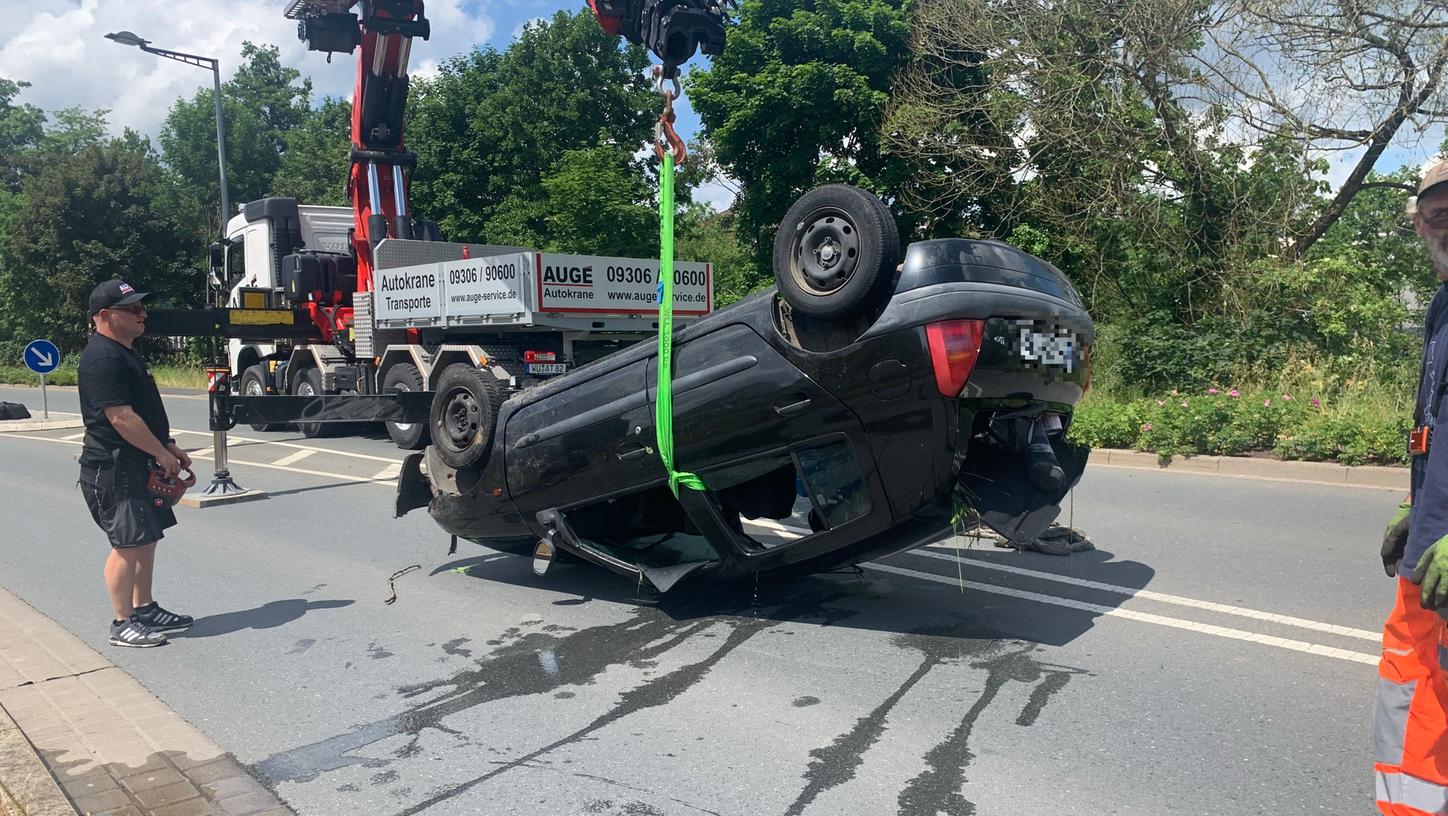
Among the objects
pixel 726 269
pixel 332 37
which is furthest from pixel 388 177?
pixel 726 269

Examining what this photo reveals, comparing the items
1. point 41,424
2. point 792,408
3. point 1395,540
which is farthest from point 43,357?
point 1395,540

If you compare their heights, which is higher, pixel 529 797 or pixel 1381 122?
pixel 1381 122

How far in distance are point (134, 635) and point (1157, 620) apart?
5.37 m

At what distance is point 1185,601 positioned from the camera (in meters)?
5.73

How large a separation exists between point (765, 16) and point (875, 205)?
19.1 m

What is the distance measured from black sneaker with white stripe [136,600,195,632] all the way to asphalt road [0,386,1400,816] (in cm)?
9

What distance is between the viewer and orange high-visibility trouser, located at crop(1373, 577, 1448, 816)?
267 centimetres

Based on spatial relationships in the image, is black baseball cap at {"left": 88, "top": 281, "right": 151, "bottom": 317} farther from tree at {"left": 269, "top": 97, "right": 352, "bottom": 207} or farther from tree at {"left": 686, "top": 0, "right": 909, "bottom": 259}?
tree at {"left": 269, "top": 97, "right": 352, "bottom": 207}

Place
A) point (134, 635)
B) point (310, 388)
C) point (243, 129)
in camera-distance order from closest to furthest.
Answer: point (134, 635) → point (310, 388) → point (243, 129)

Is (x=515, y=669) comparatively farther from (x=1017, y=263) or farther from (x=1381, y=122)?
(x=1381, y=122)

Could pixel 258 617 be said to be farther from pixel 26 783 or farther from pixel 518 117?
pixel 518 117

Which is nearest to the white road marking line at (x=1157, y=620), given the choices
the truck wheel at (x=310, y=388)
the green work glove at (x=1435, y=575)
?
the green work glove at (x=1435, y=575)

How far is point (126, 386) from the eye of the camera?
17.0ft

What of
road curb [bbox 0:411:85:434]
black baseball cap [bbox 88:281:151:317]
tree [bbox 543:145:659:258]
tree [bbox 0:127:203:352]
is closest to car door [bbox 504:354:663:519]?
black baseball cap [bbox 88:281:151:317]
